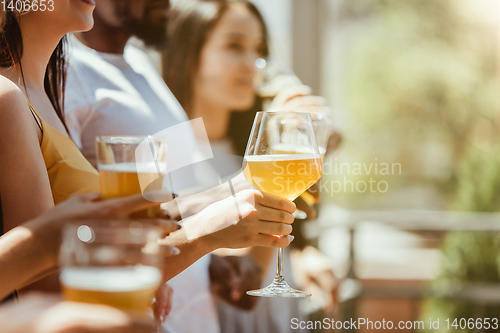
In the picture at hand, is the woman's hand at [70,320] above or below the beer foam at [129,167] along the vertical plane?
below

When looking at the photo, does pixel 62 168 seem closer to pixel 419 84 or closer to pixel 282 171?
pixel 282 171

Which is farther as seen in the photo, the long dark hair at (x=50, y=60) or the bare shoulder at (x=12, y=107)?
the long dark hair at (x=50, y=60)

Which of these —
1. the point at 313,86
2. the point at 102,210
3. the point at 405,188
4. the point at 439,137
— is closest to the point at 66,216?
the point at 102,210

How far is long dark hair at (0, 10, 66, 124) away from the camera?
829mm

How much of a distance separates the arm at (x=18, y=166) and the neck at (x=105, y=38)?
571 mm

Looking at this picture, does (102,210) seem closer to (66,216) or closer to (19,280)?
(66,216)

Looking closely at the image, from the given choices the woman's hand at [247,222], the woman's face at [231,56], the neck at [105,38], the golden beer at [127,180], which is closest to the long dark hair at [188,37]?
the woman's face at [231,56]

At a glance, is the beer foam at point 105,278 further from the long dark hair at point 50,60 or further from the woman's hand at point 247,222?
the long dark hair at point 50,60

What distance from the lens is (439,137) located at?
4.49 m

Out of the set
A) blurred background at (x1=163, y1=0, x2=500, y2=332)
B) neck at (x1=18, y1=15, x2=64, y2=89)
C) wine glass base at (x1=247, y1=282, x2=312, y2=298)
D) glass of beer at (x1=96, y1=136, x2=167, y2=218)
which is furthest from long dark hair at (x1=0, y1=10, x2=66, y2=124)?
blurred background at (x1=163, y1=0, x2=500, y2=332)

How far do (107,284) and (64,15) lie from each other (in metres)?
0.62

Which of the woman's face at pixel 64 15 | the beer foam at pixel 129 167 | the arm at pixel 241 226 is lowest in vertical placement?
the arm at pixel 241 226

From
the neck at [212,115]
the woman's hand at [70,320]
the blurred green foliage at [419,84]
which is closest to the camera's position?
the woman's hand at [70,320]

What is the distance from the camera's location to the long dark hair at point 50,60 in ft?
2.72
